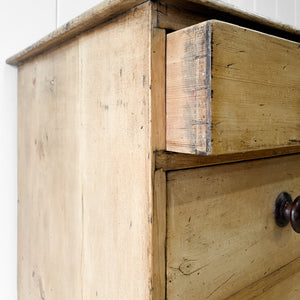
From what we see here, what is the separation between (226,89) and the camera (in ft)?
1.11

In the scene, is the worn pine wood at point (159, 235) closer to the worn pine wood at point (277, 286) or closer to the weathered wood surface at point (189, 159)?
the weathered wood surface at point (189, 159)

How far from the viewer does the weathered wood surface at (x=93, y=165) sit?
39 centimetres

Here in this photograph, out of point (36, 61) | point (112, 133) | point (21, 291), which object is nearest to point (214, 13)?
point (112, 133)

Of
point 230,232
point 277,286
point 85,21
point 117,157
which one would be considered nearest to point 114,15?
point 85,21

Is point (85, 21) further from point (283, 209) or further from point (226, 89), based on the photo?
point (283, 209)

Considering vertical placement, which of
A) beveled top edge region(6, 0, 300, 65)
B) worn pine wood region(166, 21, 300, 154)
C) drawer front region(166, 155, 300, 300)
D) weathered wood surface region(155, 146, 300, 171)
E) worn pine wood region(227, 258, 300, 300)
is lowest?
worn pine wood region(227, 258, 300, 300)

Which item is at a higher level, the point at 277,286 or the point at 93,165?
the point at 93,165

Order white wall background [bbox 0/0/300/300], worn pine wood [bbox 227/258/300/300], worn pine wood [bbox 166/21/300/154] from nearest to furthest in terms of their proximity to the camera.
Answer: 1. worn pine wood [bbox 166/21/300/154]
2. worn pine wood [bbox 227/258/300/300]
3. white wall background [bbox 0/0/300/300]

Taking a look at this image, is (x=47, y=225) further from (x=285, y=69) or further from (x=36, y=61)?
(x=285, y=69)

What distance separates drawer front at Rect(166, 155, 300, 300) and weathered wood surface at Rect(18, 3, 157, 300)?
0.04 metres

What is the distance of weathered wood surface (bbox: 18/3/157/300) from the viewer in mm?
389

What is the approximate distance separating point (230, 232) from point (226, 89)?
0.21 meters

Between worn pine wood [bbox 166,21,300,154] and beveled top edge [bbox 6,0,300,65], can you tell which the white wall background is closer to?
beveled top edge [bbox 6,0,300,65]

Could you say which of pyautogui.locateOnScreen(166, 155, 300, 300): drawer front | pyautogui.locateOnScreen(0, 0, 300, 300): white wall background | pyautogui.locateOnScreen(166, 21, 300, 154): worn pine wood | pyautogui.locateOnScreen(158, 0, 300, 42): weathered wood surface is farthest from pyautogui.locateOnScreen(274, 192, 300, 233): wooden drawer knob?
pyautogui.locateOnScreen(0, 0, 300, 300): white wall background
